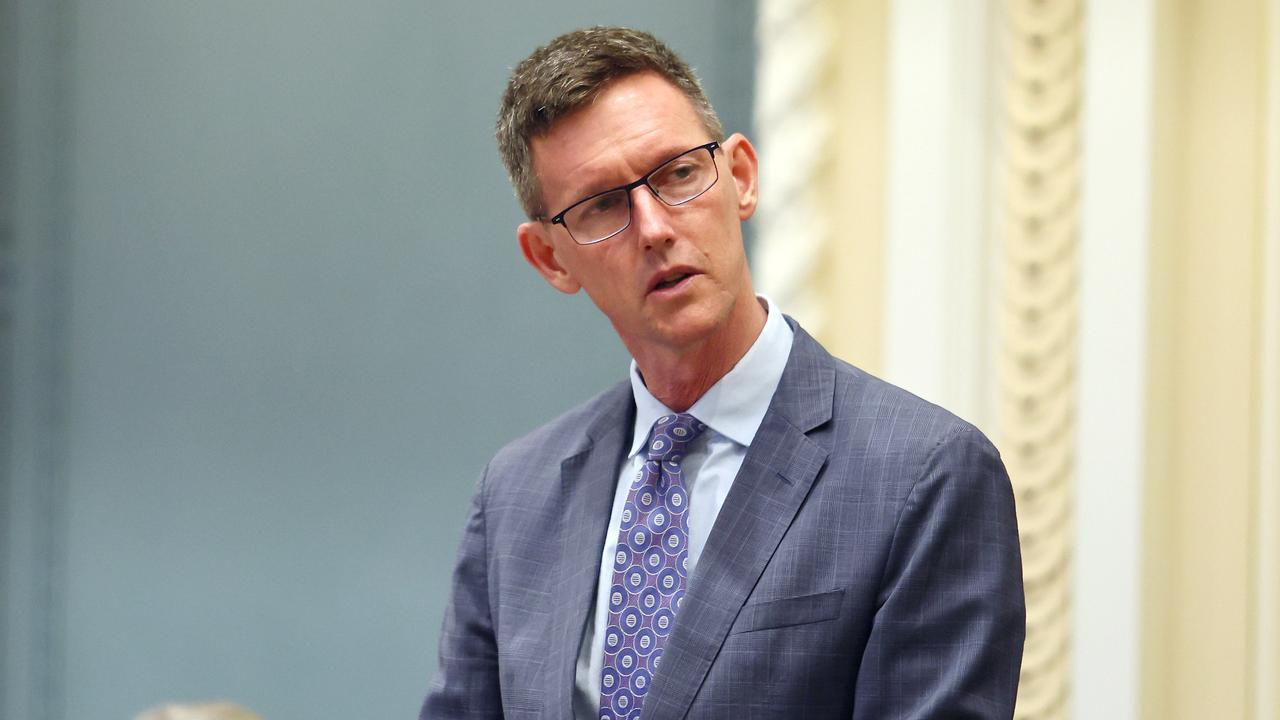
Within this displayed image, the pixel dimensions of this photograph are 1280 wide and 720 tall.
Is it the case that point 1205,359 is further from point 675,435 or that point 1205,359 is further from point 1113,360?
point 675,435

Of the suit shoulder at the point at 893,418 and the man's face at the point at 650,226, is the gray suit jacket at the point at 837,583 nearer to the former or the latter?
the suit shoulder at the point at 893,418

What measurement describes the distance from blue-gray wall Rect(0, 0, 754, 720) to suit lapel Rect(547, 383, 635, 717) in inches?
41.2

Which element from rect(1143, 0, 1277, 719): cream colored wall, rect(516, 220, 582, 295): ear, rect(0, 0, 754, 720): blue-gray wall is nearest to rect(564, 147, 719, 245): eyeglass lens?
rect(516, 220, 582, 295): ear

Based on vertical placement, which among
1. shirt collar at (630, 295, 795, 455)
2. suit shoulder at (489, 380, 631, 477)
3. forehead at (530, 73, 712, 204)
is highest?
forehead at (530, 73, 712, 204)

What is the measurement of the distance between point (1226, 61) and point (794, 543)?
4.41 ft

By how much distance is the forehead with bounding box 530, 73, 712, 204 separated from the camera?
5.19ft

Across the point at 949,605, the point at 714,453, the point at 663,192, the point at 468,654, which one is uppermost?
the point at 663,192

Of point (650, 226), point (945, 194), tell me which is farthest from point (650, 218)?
point (945, 194)

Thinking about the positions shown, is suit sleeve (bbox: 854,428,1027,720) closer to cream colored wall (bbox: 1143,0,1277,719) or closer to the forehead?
the forehead

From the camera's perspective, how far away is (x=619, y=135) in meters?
1.59

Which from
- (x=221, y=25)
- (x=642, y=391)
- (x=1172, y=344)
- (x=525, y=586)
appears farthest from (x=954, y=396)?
(x=221, y=25)

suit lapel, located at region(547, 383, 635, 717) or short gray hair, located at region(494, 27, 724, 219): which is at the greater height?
short gray hair, located at region(494, 27, 724, 219)

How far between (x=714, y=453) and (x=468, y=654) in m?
0.44

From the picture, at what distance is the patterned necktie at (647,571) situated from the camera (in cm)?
151
